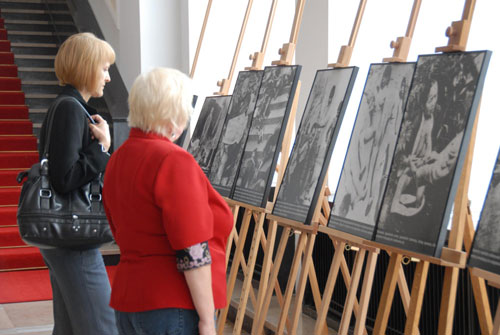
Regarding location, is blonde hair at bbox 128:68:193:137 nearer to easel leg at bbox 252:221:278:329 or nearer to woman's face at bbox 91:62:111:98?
woman's face at bbox 91:62:111:98

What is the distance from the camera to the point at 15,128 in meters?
7.59

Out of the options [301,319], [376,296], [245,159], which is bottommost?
[301,319]

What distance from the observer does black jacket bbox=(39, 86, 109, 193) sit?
2.46 metres

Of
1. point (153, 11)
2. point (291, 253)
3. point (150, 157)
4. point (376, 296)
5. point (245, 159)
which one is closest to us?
point (150, 157)

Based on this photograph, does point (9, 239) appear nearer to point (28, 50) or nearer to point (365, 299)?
point (28, 50)

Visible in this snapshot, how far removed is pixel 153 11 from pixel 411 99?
4.39 meters

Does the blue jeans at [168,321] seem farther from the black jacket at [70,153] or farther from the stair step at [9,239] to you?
the stair step at [9,239]

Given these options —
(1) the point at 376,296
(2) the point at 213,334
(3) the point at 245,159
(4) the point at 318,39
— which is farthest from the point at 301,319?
(2) the point at 213,334

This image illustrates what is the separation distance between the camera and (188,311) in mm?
1916

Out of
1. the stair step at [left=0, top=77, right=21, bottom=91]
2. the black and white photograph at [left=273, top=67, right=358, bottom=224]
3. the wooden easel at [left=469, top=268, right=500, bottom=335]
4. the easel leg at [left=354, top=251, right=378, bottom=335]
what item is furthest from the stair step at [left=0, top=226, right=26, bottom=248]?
the wooden easel at [left=469, top=268, right=500, bottom=335]

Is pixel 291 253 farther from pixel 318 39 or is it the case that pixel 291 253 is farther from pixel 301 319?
pixel 318 39

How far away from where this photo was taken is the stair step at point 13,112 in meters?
7.79

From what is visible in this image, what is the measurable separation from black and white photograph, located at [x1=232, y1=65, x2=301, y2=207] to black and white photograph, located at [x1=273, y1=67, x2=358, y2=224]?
180 millimetres

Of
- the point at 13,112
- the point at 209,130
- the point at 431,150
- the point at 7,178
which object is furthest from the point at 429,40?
the point at 13,112
